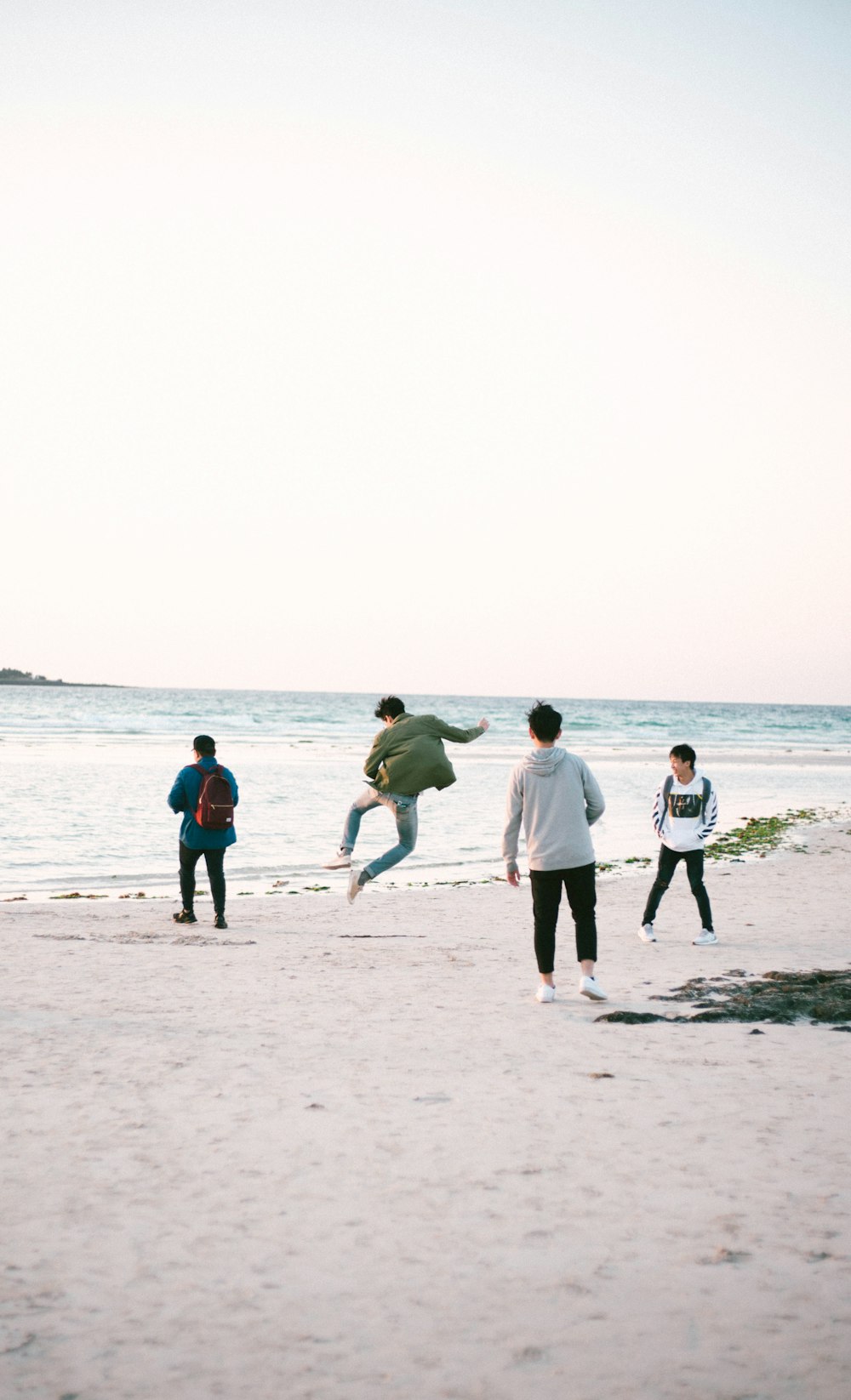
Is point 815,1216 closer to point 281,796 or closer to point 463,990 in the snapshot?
point 463,990

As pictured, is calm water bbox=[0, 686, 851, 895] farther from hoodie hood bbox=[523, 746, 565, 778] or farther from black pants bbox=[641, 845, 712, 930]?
hoodie hood bbox=[523, 746, 565, 778]

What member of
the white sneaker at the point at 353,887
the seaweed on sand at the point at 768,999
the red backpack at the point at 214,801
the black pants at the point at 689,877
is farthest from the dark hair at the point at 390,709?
the seaweed on sand at the point at 768,999

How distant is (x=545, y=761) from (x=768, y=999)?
84.0 inches

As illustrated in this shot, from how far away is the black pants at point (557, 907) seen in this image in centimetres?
665

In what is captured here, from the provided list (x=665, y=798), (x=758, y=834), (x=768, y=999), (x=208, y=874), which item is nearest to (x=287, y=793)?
(x=758, y=834)

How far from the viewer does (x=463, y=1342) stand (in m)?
2.98

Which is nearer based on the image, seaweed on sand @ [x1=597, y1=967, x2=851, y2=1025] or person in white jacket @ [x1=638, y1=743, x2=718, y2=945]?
seaweed on sand @ [x1=597, y1=967, x2=851, y2=1025]

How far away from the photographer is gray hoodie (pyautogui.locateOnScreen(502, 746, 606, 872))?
21.5 feet

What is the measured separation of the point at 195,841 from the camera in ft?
31.7

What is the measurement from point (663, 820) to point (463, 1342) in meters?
6.27

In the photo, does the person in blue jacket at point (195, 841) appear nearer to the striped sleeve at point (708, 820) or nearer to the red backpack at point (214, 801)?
the red backpack at point (214, 801)

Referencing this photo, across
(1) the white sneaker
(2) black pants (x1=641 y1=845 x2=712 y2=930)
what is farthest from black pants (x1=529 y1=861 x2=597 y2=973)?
(1) the white sneaker

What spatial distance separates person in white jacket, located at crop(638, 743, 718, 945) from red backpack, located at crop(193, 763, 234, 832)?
12.9 feet

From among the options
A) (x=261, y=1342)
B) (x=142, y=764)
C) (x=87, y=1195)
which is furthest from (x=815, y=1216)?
(x=142, y=764)
